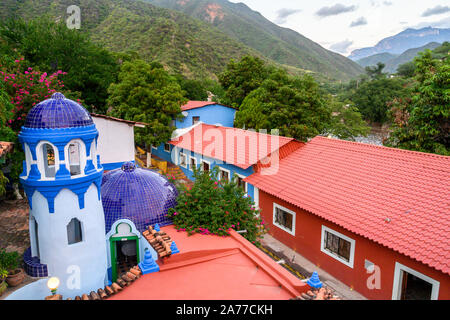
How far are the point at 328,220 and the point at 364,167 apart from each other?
13.4 feet

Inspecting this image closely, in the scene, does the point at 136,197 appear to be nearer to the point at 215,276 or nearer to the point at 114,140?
the point at 215,276


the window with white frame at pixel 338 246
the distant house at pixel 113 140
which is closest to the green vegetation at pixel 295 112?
the distant house at pixel 113 140

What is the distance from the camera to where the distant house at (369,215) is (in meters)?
10.9

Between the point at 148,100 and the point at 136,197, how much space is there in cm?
1755

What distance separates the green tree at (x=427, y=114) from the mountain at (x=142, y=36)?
2120 inches

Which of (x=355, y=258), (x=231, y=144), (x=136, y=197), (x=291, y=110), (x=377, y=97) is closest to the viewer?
(x=136, y=197)

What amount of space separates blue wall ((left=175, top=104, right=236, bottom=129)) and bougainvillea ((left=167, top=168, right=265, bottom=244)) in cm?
2045

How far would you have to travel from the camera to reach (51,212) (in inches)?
381

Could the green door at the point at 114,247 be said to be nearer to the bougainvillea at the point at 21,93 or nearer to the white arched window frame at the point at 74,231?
the white arched window frame at the point at 74,231

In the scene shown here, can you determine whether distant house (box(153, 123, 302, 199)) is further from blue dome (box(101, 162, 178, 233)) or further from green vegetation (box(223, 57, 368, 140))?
green vegetation (box(223, 57, 368, 140))

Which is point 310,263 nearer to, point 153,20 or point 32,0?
point 153,20

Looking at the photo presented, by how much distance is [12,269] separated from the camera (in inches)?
416

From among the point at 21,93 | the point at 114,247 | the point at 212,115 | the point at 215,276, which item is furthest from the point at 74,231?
the point at 212,115

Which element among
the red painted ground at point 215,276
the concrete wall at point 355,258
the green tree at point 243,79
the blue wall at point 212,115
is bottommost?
the concrete wall at point 355,258
